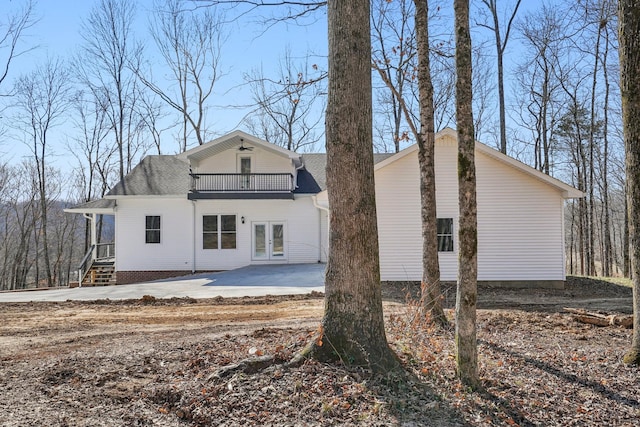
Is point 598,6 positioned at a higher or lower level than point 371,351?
higher

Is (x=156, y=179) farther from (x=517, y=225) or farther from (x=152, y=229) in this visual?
(x=517, y=225)

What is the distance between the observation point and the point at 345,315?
4.47 m

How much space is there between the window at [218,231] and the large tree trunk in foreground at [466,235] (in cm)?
1586

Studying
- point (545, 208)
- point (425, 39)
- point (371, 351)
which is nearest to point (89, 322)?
point (371, 351)

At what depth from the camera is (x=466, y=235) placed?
445 cm

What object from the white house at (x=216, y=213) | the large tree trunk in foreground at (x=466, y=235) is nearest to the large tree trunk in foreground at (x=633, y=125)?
the large tree trunk in foreground at (x=466, y=235)

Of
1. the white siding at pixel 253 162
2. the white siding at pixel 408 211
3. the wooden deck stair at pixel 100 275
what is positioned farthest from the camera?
the white siding at pixel 253 162

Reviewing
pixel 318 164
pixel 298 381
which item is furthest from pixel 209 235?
pixel 298 381

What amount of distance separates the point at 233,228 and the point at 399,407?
53.7 feet

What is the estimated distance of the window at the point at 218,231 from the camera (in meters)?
19.5

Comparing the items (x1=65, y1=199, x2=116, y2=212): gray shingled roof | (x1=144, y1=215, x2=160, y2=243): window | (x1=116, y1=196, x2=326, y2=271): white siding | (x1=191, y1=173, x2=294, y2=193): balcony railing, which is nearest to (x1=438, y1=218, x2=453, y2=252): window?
(x1=116, y1=196, x2=326, y2=271): white siding

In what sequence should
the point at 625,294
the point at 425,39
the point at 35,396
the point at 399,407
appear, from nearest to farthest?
1. the point at 399,407
2. the point at 35,396
3. the point at 425,39
4. the point at 625,294

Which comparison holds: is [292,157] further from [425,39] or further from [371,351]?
[371,351]

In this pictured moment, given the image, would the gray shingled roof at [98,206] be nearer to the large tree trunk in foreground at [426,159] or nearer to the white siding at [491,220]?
the white siding at [491,220]
